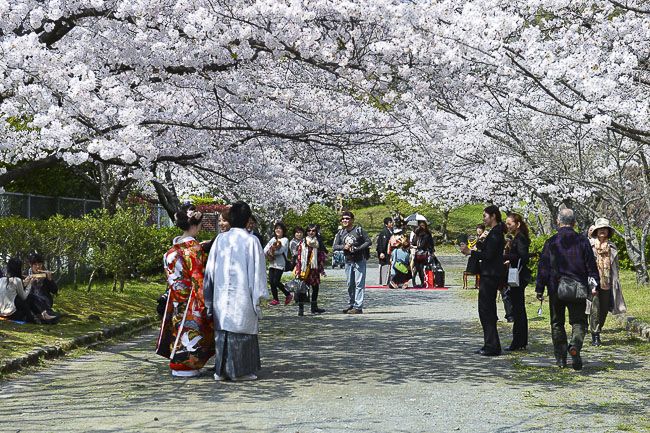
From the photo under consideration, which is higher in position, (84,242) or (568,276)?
(84,242)

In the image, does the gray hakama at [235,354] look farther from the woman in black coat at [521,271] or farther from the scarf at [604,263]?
the scarf at [604,263]

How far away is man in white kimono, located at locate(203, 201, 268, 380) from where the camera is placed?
9.38 metres

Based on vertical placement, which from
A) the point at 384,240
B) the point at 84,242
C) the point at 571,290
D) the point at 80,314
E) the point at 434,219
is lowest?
the point at 80,314

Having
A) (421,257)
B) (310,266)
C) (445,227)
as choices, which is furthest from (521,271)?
(445,227)

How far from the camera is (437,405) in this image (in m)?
7.89

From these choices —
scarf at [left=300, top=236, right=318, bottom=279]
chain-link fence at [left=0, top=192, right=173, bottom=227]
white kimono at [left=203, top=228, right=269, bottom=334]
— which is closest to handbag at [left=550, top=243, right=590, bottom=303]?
white kimono at [left=203, top=228, right=269, bottom=334]

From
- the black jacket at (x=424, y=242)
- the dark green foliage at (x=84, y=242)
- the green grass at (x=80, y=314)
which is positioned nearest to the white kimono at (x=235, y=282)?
the green grass at (x=80, y=314)

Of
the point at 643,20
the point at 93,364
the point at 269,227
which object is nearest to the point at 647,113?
the point at 643,20

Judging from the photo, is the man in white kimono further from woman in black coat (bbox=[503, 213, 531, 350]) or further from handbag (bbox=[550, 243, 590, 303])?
woman in black coat (bbox=[503, 213, 531, 350])

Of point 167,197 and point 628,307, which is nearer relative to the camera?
point 628,307

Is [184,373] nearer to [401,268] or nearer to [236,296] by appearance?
[236,296]

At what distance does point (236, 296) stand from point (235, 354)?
58 cm

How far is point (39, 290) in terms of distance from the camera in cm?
1336

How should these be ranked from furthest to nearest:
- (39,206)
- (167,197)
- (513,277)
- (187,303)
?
(167,197), (39,206), (513,277), (187,303)
